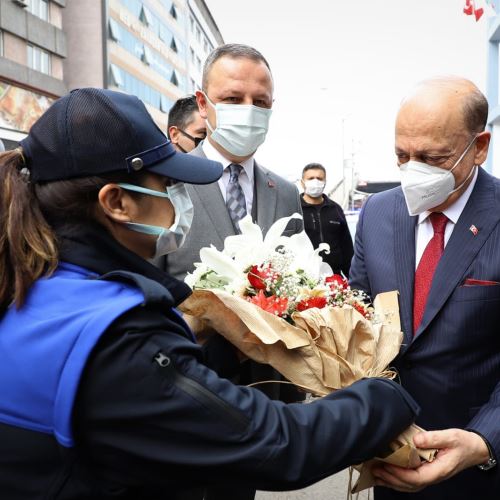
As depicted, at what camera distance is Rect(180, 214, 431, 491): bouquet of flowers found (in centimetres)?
156

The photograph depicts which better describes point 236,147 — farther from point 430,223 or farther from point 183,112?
point 183,112

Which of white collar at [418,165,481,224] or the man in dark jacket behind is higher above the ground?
white collar at [418,165,481,224]

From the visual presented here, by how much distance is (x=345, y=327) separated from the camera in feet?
5.21

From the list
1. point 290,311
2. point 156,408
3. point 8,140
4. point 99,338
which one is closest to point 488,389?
point 290,311

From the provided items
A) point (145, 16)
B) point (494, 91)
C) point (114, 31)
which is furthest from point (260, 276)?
point (145, 16)

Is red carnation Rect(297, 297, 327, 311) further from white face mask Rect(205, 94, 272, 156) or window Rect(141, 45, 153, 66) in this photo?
window Rect(141, 45, 153, 66)

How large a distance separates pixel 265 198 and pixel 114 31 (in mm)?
36648

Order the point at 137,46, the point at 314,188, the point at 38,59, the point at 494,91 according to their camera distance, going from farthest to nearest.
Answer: the point at 137,46
the point at 38,59
the point at 494,91
the point at 314,188

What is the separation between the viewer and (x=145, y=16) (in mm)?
41000

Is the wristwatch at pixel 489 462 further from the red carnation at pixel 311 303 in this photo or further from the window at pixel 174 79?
the window at pixel 174 79

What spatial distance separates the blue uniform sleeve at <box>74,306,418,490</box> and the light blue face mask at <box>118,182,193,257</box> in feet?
1.02

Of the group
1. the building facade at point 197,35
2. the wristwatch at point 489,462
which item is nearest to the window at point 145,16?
the building facade at point 197,35

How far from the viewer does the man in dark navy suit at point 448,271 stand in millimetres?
1867

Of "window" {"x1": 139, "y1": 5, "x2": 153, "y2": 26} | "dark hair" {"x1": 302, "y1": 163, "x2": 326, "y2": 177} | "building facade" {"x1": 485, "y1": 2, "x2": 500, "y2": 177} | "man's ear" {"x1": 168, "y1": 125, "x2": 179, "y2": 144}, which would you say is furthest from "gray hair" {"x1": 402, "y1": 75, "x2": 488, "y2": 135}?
"window" {"x1": 139, "y1": 5, "x2": 153, "y2": 26}
